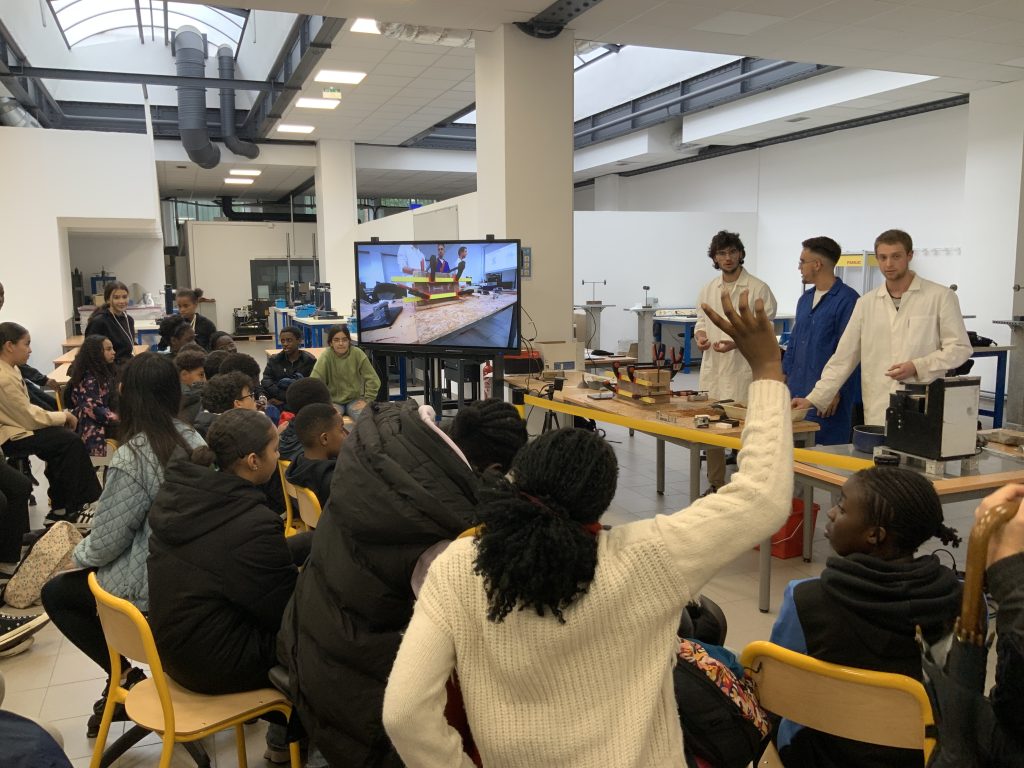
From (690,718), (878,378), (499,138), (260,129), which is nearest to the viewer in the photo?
(690,718)

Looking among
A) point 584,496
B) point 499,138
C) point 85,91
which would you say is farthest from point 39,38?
point 584,496

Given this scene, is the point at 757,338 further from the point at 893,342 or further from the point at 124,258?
the point at 124,258

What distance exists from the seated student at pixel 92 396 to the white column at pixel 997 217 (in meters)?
7.48

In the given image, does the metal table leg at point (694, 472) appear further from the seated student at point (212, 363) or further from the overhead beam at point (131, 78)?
the overhead beam at point (131, 78)

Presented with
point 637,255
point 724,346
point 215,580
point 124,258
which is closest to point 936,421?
point 724,346

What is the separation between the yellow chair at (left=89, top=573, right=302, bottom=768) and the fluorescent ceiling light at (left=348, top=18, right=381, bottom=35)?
5480mm

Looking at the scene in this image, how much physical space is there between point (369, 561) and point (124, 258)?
11671 millimetres

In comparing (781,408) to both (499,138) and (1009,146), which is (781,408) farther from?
(1009,146)

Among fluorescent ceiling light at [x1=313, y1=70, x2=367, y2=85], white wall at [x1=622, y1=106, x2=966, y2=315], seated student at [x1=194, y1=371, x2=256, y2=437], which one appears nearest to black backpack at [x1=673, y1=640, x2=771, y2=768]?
seated student at [x1=194, y1=371, x2=256, y2=437]

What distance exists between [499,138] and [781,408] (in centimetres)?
498

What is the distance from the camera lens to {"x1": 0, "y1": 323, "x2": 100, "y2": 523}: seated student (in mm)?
4301

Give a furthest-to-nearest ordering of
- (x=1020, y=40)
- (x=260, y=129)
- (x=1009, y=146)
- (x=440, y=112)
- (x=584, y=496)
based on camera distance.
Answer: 1. (x=260, y=129)
2. (x=440, y=112)
3. (x=1009, y=146)
4. (x=1020, y=40)
5. (x=584, y=496)

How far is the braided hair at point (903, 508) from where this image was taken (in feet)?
5.98

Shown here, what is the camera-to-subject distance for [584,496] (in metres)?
1.20
